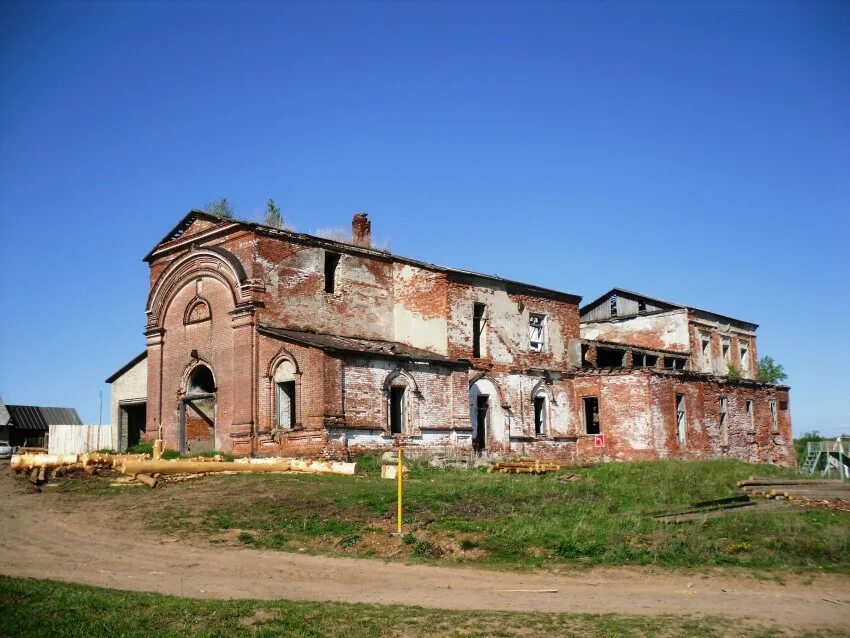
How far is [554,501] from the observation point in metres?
17.6

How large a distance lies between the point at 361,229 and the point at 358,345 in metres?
7.27

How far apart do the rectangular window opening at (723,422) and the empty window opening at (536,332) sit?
9.00 metres

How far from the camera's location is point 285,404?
2633cm

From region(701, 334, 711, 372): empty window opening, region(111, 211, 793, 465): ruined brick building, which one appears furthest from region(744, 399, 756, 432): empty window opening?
region(701, 334, 711, 372): empty window opening

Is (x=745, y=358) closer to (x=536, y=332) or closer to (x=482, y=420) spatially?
(x=536, y=332)

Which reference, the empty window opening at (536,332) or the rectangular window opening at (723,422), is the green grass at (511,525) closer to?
the empty window opening at (536,332)

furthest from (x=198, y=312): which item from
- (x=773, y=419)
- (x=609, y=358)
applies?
(x=773, y=419)

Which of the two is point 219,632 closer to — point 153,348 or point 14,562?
point 14,562

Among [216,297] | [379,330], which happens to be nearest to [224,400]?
[216,297]

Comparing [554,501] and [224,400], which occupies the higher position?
[224,400]

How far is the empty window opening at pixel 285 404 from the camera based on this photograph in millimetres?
26156

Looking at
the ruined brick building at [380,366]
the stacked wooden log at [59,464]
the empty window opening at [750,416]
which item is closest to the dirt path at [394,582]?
the stacked wooden log at [59,464]

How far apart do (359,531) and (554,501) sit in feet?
16.6

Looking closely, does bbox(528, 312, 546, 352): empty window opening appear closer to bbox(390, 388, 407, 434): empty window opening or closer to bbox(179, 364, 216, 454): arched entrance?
bbox(390, 388, 407, 434): empty window opening
